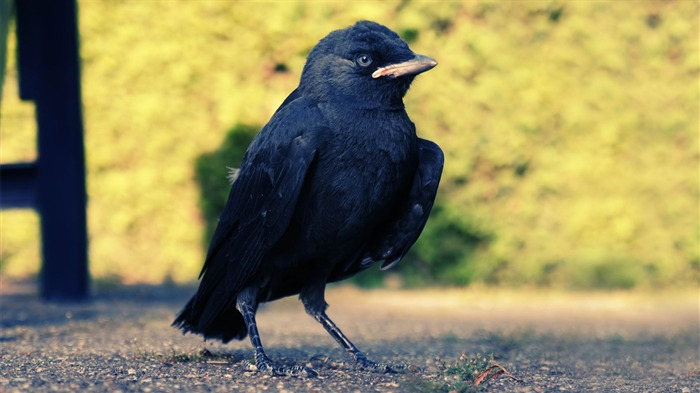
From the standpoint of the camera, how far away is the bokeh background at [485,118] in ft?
28.3

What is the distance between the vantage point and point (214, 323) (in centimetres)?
478

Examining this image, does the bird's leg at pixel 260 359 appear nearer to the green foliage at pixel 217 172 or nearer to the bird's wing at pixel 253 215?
the bird's wing at pixel 253 215

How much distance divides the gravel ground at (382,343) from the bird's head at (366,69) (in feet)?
3.98

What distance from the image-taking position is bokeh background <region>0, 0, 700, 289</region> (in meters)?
8.62

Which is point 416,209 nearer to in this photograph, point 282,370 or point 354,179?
point 354,179

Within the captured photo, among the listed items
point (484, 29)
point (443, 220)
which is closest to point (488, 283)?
point (443, 220)

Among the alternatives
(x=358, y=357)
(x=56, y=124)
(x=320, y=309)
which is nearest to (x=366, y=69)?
(x=320, y=309)

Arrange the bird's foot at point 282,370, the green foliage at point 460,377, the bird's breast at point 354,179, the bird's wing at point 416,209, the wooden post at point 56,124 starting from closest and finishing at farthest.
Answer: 1. the green foliage at point 460,377
2. the bird's breast at point 354,179
3. the bird's foot at point 282,370
4. the bird's wing at point 416,209
5. the wooden post at point 56,124

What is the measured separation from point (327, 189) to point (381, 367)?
911 mm

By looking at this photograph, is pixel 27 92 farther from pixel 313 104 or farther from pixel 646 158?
pixel 646 158

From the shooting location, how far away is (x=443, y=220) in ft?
28.5

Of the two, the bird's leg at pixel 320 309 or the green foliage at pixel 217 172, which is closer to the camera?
the bird's leg at pixel 320 309

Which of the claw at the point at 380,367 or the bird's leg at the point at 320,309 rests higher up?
the bird's leg at the point at 320,309

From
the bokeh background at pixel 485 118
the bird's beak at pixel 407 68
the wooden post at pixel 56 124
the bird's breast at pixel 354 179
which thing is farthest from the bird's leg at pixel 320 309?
the bokeh background at pixel 485 118
